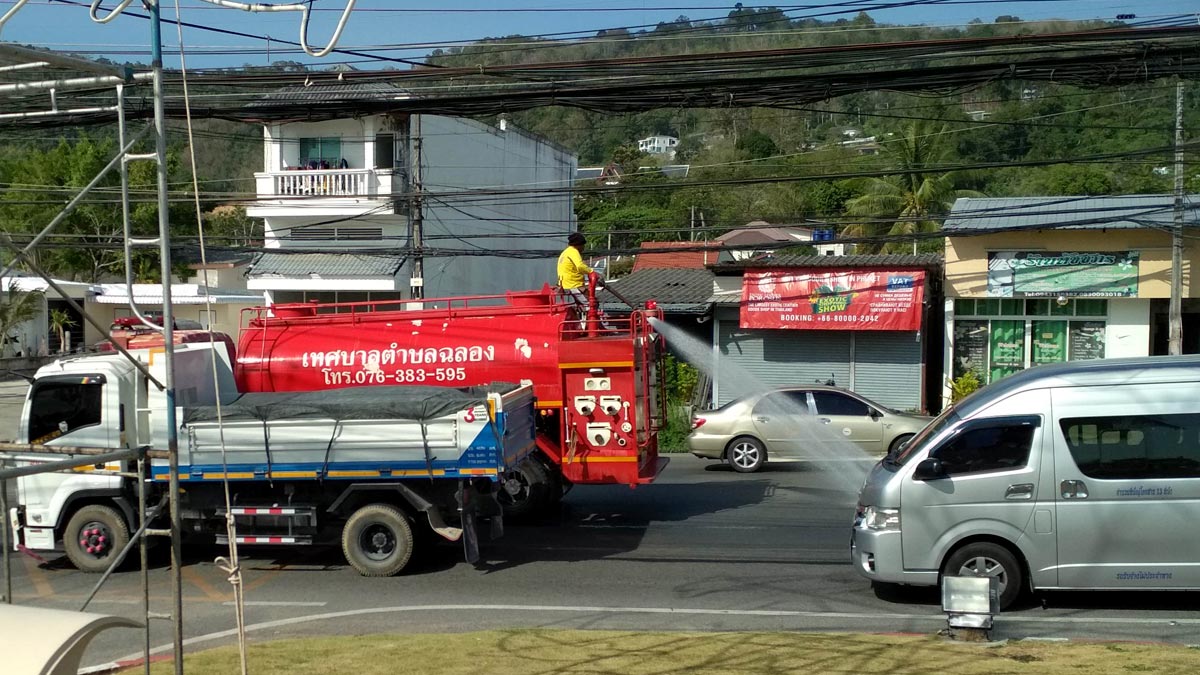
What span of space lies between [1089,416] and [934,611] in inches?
83.6

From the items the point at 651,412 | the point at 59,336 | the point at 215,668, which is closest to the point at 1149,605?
the point at 651,412

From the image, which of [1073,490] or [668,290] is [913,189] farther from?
[1073,490]

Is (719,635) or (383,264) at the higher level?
(383,264)

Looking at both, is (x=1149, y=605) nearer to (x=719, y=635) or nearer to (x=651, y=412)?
(x=719, y=635)

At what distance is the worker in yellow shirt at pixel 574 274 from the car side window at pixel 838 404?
21.8 feet

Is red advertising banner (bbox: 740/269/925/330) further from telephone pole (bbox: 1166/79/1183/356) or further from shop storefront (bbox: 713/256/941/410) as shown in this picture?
telephone pole (bbox: 1166/79/1183/356)

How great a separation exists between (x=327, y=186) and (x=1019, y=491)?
2618 centimetres

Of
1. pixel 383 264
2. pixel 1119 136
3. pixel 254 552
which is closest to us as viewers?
pixel 254 552

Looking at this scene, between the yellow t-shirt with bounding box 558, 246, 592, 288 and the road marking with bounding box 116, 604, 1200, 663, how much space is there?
502 centimetres

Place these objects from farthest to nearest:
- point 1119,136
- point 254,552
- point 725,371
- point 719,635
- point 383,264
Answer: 1. point 1119,136
2. point 383,264
3. point 725,371
4. point 254,552
5. point 719,635

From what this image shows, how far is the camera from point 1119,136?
52312 millimetres

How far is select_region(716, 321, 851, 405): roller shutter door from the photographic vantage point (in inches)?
1014

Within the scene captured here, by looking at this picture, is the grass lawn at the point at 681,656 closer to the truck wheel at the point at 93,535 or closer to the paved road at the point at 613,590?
the paved road at the point at 613,590

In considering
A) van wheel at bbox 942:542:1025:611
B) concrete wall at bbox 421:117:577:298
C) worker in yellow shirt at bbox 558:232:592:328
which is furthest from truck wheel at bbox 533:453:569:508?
concrete wall at bbox 421:117:577:298
